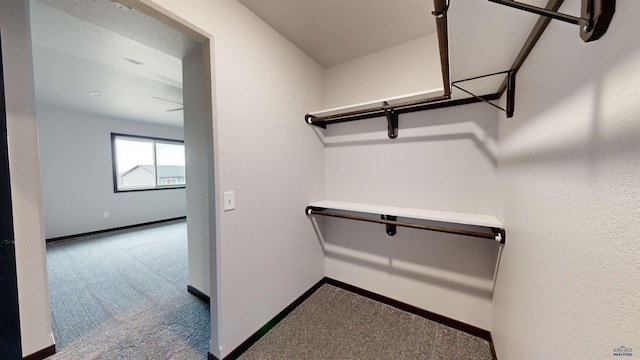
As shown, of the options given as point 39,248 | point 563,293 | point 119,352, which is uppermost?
point 563,293

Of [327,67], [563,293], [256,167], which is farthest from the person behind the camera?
[327,67]

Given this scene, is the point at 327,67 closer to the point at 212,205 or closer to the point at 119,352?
the point at 212,205

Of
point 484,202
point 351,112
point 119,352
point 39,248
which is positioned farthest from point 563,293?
point 39,248

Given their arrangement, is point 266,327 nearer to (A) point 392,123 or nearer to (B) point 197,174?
(B) point 197,174

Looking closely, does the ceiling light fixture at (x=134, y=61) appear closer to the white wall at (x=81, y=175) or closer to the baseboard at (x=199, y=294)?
the baseboard at (x=199, y=294)

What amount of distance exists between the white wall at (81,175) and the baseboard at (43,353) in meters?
3.77

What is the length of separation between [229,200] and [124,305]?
178 centimetres

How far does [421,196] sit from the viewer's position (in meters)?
1.74

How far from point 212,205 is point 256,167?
402mm

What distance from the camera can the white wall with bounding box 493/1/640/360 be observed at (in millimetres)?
411

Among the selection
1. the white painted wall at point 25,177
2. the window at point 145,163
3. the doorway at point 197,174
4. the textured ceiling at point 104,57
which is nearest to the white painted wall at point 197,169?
the doorway at point 197,174

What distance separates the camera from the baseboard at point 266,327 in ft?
4.64

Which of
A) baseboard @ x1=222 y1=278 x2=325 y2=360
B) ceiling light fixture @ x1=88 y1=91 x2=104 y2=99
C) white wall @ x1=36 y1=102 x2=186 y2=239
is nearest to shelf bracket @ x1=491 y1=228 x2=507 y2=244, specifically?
baseboard @ x1=222 y1=278 x2=325 y2=360

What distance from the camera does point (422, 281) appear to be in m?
1.78
